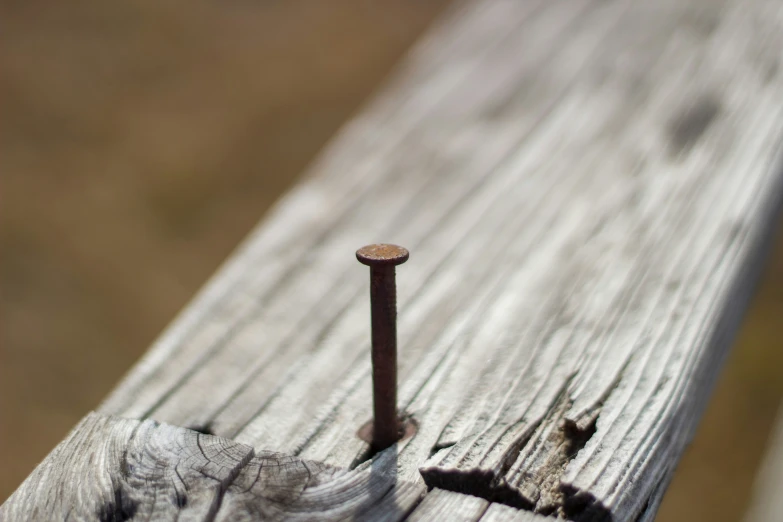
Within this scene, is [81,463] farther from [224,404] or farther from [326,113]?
[326,113]

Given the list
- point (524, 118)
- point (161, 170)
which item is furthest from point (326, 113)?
point (524, 118)

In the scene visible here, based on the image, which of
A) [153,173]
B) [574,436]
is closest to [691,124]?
[574,436]

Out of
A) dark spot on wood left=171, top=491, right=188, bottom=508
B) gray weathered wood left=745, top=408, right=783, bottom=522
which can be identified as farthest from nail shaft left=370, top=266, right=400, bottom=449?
gray weathered wood left=745, top=408, right=783, bottom=522

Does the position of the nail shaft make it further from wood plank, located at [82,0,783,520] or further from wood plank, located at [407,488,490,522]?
wood plank, located at [407,488,490,522]

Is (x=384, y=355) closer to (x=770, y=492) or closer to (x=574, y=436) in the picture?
(x=574, y=436)

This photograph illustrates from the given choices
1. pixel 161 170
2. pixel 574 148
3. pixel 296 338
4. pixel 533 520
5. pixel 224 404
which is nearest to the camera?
pixel 533 520

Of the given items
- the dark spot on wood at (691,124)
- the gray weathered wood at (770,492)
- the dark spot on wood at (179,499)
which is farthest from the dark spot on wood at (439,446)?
the gray weathered wood at (770,492)

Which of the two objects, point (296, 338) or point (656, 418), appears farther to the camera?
point (296, 338)

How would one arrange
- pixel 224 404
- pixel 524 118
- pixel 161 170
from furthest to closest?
pixel 161 170 → pixel 524 118 → pixel 224 404
